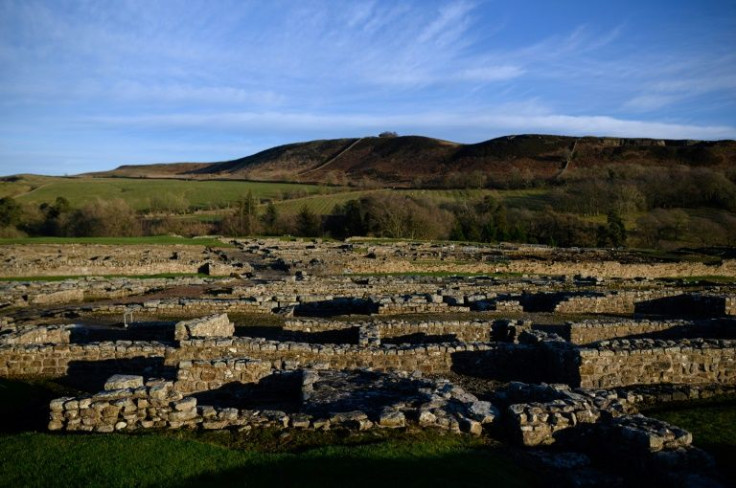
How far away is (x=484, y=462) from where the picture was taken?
714cm

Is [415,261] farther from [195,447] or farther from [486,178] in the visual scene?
[486,178]

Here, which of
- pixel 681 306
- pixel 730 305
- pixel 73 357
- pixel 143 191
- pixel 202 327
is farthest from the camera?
pixel 143 191

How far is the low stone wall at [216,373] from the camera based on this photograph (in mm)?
10492

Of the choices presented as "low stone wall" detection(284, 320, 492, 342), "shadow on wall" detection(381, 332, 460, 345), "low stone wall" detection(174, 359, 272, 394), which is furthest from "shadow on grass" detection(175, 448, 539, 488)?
"low stone wall" detection(284, 320, 492, 342)

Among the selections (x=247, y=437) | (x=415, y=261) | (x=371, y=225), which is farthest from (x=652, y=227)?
(x=247, y=437)

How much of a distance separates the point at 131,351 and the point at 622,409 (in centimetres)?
1050

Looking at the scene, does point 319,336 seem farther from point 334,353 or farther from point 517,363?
point 517,363

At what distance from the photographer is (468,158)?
121 m

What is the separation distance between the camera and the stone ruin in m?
8.03

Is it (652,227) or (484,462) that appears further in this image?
(652,227)

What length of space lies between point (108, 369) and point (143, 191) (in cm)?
9125

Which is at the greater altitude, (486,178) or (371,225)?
(486,178)

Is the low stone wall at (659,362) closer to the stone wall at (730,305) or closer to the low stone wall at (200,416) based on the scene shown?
the low stone wall at (200,416)

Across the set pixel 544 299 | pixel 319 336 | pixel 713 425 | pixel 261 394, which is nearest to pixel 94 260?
pixel 319 336
